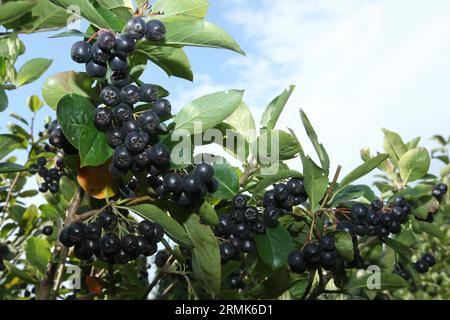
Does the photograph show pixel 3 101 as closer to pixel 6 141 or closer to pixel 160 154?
pixel 6 141

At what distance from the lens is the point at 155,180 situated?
1.72m

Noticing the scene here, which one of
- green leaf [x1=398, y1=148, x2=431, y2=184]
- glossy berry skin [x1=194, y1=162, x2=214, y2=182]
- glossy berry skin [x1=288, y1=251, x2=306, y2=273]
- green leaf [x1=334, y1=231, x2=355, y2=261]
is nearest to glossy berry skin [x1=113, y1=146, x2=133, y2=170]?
glossy berry skin [x1=194, y1=162, x2=214, y2=182]

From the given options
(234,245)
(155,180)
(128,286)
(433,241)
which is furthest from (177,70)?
(433,241)

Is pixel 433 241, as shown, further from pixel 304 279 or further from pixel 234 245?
pixel 234 245

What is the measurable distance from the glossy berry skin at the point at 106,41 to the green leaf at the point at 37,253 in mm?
1428

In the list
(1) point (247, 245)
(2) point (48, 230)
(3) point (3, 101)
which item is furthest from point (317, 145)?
(2) point (48, 230)

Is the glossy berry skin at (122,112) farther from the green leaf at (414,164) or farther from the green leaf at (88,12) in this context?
the green leaf at (414,164)

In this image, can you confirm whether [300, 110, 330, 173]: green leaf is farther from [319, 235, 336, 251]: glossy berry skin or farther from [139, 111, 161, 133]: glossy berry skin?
[139, 111, 161, 133]: glossy berry skin

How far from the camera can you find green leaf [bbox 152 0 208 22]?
1.80 m

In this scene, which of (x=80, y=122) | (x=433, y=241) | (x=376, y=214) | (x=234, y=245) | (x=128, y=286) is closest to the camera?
(x=80, y=122)

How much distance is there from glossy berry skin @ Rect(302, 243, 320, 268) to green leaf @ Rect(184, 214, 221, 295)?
0.37 metres

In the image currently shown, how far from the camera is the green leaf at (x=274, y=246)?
6.67 ft

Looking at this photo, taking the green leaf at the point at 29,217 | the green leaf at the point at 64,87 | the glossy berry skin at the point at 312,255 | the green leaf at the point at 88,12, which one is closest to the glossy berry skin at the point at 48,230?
the green leaf at the point at 29,217
